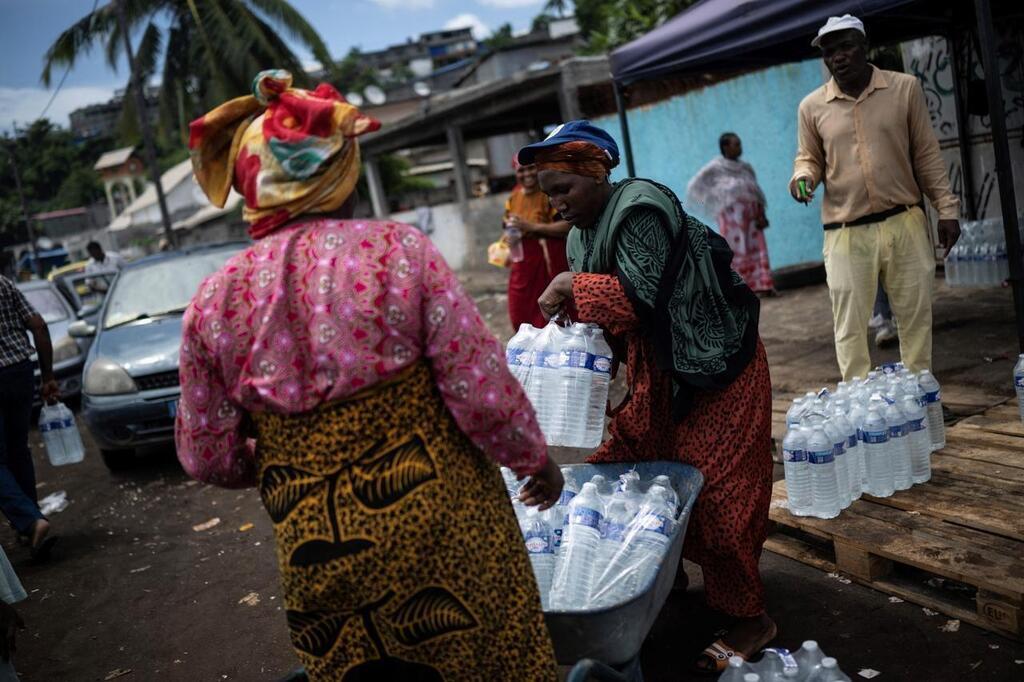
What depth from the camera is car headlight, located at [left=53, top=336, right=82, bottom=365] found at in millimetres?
10194

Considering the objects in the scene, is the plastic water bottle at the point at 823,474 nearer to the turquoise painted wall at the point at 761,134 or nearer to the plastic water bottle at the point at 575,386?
the plastic water bottle at the point at 575,386

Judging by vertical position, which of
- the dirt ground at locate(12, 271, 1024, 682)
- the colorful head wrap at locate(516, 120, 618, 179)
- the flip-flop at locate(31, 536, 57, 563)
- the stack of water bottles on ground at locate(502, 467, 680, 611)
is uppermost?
the colorful head wrap at locate(516, 120, 618, 179)

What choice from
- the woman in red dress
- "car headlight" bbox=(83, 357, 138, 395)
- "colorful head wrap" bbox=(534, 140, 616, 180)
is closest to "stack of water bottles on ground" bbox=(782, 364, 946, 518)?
"colorful head wrap" bbox=(534, 140, 616, 180)

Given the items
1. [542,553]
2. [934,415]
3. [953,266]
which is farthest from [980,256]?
[542,553]

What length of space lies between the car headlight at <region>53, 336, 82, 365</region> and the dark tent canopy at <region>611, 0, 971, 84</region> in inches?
299

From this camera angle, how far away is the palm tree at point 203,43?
741 inches

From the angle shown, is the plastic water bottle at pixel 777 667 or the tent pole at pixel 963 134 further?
the tent pole at pixel 963 134

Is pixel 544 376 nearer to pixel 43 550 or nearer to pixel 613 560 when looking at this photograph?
pixel 613 560

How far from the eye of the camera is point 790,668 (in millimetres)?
2436

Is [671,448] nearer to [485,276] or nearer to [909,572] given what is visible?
[909,572]

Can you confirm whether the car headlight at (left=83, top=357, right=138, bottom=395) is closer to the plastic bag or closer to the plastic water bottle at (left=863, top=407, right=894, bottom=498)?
the plastic bag

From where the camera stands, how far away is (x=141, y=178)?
57.6 m

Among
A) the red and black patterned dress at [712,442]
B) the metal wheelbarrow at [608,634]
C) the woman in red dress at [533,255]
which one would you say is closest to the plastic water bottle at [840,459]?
the red and black patterned dress at [712,442]

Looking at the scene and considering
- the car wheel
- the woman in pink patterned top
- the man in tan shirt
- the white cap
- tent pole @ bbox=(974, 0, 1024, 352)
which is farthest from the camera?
the car wheel
